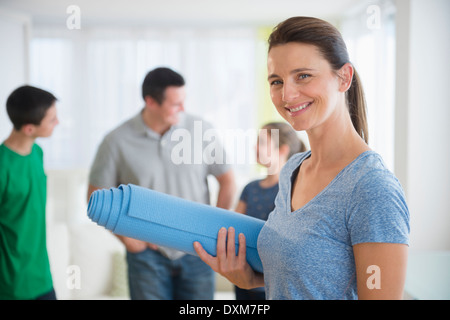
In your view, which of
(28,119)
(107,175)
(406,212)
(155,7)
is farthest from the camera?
(155,7)

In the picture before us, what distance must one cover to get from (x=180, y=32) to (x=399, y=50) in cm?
257

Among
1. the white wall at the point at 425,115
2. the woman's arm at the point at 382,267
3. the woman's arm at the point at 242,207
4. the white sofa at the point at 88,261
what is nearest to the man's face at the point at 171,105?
the woman's arm at the point at 242,207

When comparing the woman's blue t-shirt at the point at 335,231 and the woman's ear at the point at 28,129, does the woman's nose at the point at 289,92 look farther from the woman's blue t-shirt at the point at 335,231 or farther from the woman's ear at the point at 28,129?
the woman's ear at the point at 28,129

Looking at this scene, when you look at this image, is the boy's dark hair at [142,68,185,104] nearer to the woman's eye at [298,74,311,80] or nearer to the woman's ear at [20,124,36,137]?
the woman's ear at [20,124,36,137]

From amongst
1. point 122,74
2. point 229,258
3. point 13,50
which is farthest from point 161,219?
point 122,74

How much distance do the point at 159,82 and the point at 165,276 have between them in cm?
60

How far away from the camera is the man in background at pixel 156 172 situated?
1.40 meters

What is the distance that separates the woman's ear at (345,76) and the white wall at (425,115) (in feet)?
5.45

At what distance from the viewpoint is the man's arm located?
1529mm

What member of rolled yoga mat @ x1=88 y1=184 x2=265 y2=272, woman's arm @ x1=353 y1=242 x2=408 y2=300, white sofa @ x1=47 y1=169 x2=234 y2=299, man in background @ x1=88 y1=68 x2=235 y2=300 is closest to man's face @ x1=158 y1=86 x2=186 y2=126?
man in background @ x1=88 y1=68 x2=235 y2=300

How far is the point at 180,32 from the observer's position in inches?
171
